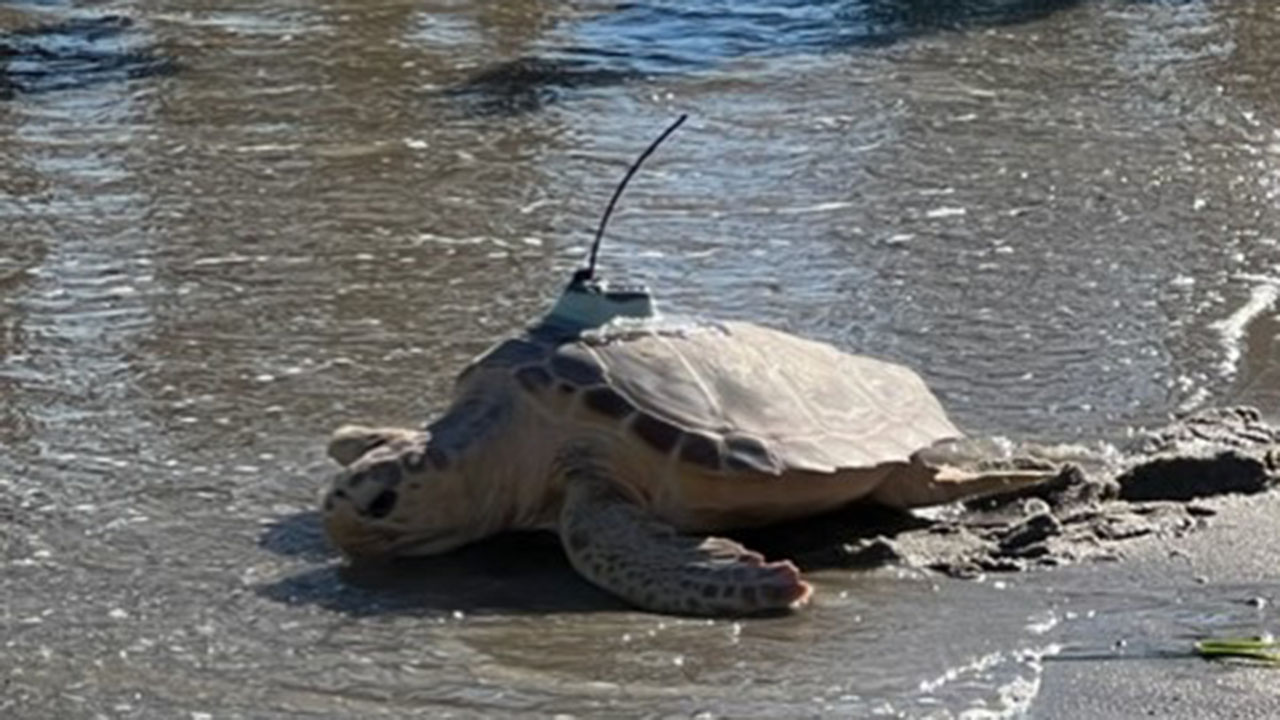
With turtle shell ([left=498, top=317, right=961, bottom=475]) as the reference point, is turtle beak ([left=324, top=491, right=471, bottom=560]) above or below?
below

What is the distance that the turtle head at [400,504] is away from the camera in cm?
500

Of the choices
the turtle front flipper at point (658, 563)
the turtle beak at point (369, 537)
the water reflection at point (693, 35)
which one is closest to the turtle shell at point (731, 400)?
the turtle front flipper at point (658, 563)

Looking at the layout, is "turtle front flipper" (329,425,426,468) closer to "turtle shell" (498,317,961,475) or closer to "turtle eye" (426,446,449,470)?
"turtle eye" (426,446,449,470)

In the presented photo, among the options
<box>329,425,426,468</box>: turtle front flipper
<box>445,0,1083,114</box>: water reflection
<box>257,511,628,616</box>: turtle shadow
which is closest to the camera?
<box>257,511,628,616</box>: turtle shadow

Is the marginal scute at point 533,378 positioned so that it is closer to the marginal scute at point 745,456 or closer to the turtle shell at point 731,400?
the turtle shell at point 731,400

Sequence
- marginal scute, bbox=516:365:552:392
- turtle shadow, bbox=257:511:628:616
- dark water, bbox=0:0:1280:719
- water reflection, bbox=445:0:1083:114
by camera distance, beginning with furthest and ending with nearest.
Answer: water reflection, bbox=445:0:1083:114 → marginal scute, bbox=516:365:552:392 → turtle shadow, bbox=257:511:628:616 → dark water, bbox=0:0:1280:719

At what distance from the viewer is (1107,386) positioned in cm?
619

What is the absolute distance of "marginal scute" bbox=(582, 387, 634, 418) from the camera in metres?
4.96

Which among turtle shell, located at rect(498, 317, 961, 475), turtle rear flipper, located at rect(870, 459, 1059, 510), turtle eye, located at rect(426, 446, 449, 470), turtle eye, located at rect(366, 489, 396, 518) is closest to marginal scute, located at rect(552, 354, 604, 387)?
turtle shell, located at rect(498, 317, 961, 475)

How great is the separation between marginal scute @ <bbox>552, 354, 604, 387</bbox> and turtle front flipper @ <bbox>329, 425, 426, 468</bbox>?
307 millimetres

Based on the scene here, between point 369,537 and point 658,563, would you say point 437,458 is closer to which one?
point 369,537

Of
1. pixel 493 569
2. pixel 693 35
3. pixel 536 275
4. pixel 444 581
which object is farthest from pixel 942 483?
pixel 693 35

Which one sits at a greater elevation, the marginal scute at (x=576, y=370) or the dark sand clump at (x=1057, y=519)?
the marginal scute at (x=576, y=370)

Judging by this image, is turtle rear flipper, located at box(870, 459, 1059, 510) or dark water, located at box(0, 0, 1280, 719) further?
turtle rear flipper, located at box(870, 459, 1059, 510)
